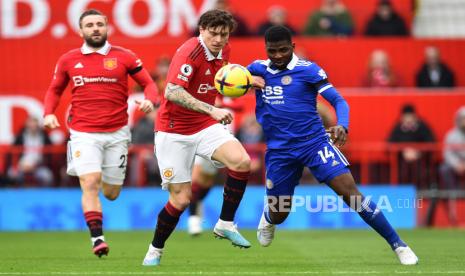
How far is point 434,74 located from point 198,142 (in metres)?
10.4

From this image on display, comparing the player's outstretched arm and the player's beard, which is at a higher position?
the player's beard

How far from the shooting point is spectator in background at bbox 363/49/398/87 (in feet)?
67.2

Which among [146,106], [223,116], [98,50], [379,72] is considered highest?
[98,50]

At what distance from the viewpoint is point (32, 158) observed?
18938mm

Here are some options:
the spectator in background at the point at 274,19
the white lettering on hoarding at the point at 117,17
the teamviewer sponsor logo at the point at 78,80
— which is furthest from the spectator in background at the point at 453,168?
the teamviewer sponsor logo at the point at 78,80

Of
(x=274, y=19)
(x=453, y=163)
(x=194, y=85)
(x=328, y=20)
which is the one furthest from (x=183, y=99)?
(x=328, y=20)

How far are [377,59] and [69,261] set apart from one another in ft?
33.1

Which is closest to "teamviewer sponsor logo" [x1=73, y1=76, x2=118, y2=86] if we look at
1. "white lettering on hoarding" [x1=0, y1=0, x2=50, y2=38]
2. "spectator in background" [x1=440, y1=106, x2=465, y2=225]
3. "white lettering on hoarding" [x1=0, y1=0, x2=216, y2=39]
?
"spectator in background" [x1=440, y1=106, x2=465, y2=225]

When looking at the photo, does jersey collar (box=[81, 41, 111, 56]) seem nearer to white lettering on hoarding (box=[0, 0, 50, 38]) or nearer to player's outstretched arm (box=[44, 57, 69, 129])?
player's outstretched arm (box=[44, 57, 69, 129])

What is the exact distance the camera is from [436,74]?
2080 cm

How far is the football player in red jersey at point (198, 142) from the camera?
1107 centimetres

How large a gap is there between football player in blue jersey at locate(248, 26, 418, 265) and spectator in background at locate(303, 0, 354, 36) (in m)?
10.6

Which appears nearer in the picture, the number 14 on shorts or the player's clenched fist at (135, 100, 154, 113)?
the number 14 on shorts

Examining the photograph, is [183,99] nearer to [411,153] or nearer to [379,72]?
[411,153]
